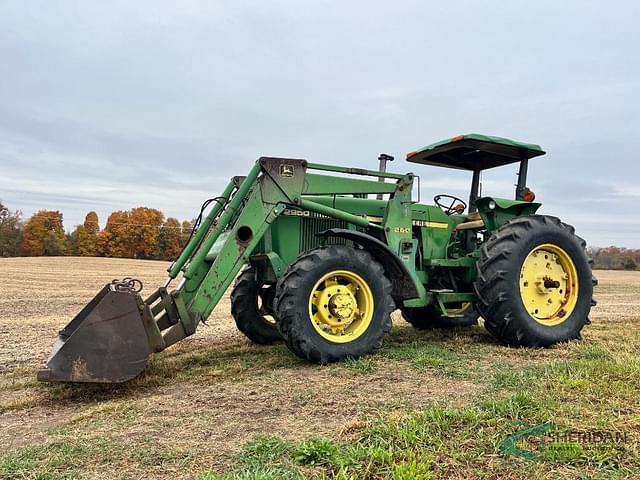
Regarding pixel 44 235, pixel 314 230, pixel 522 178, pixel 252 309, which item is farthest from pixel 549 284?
pixel 44 235

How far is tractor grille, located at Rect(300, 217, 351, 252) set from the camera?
6328mm

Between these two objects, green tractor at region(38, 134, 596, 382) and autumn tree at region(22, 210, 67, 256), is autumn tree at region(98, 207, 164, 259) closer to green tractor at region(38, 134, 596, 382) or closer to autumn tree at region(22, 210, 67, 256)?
autumn tree at region(22, 210, 67, 256)

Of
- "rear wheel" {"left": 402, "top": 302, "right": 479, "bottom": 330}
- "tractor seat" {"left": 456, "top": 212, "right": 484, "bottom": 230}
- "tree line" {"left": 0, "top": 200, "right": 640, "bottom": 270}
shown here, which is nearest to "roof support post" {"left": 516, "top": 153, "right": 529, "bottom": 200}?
"tractor seat" {"left": 456, "top": 212, "right": 484, "bottom": 230}

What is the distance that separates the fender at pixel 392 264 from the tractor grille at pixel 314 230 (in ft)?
1.47

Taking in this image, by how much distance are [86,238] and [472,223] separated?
44.9m

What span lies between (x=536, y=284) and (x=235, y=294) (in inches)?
150

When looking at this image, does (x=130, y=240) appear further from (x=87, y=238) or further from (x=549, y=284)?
(x=549, y=284)

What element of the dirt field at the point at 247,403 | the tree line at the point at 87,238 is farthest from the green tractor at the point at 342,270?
the tree line at the point at 87,238

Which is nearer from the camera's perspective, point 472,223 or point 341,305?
point 341,305

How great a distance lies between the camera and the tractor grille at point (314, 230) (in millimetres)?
6328

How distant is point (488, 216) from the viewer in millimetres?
7086

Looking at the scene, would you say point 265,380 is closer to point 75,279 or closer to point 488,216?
point 488,216

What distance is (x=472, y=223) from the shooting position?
7457 millimetres

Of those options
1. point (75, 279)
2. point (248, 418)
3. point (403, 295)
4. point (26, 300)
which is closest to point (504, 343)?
point (403, 295)
